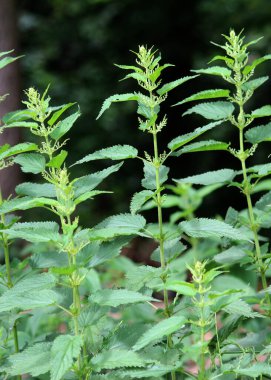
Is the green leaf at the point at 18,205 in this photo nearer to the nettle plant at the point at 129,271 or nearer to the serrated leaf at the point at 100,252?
the nettle plant at the point at 129,271

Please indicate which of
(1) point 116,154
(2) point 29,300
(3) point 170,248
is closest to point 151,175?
(1) point 116,154

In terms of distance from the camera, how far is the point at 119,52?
1040 centimetres

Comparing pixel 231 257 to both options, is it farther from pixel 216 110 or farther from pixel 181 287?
pixel 181 287

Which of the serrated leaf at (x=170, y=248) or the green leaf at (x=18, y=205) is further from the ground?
the green leaf at (x=18, y=205)

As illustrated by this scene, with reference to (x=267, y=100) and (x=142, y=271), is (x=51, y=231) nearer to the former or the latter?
(x=142, y=271)

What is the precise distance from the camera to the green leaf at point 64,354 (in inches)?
85.3

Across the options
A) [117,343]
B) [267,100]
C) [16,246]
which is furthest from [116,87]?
[117,343]

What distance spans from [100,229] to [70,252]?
0.49ft

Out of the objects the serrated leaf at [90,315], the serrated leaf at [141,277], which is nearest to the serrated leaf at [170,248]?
the serrated leaf at [141,277]

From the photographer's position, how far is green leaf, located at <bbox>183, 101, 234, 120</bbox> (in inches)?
109

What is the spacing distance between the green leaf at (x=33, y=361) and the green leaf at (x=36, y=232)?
0.35m

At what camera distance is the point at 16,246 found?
7.53 metres

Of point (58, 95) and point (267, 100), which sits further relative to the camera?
point (58, 95)

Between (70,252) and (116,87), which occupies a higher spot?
(116,87)
